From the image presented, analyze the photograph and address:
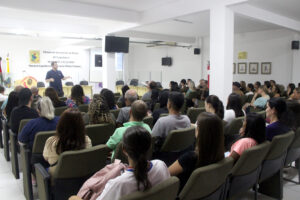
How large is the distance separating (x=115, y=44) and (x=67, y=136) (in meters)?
7.39

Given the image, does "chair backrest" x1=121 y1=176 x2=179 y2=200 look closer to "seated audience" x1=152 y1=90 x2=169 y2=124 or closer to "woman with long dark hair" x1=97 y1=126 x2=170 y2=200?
"woman with long dark hair" x1=97 y1=126 x2=170 y2=200

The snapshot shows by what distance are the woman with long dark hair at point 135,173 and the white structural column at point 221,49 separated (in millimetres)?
4275

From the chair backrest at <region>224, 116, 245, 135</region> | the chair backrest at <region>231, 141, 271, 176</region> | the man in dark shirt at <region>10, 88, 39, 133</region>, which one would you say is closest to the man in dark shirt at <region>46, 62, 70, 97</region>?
the man in dark shirt at <region>10, 88, 39, 133</region>

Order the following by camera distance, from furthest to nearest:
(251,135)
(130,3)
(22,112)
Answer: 1. (130,3)
2. (22,112)
3. (251,135)

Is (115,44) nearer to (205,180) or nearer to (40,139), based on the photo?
(40,139)

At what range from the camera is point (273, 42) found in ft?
33.3

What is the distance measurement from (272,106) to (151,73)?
42.7ft

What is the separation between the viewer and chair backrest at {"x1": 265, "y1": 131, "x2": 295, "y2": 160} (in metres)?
2.50

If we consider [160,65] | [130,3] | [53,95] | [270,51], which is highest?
[130,3]

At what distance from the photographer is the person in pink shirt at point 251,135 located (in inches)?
91.8

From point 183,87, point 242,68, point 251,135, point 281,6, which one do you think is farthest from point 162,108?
point 242,68

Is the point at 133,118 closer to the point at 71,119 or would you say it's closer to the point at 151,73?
the point at 71,119

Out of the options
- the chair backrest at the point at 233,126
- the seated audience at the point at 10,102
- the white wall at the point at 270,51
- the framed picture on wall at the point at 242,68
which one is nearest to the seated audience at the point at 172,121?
the chair backrest at the point at 233,126

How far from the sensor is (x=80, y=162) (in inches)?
84.0
